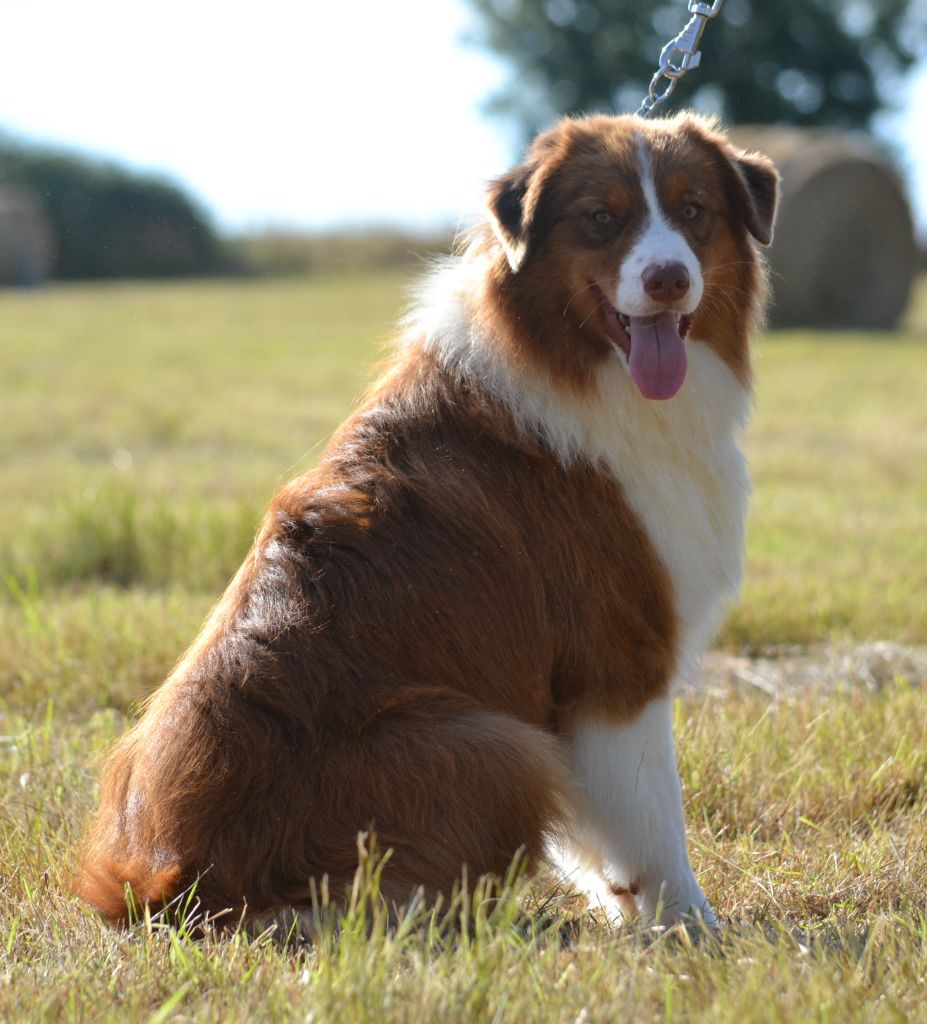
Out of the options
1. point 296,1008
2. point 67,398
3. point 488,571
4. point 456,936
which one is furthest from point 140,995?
point 67,398

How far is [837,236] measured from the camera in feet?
56.4

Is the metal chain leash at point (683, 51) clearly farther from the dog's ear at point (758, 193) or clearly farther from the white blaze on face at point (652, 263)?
the white blaze on face at point (652, 263)

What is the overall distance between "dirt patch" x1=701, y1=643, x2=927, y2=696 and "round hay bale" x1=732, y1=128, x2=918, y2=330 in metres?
11.8

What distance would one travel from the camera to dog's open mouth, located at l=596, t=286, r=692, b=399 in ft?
10.5

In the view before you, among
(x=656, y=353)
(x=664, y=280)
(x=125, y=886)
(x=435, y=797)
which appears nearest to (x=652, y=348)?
(x=656, y=353)

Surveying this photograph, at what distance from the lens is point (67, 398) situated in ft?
37.7

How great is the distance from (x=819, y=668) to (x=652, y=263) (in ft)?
8.03

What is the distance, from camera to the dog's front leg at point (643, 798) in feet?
10.3

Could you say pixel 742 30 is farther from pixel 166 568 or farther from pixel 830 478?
pixel 166 568

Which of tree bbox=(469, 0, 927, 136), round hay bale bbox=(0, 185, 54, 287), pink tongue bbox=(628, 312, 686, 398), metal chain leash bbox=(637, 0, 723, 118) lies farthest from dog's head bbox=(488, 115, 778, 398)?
tree bbox=(469, 0, 927, 136)

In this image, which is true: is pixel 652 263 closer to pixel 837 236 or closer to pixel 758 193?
pixel 758 193

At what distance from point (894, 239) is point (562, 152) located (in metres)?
15.7

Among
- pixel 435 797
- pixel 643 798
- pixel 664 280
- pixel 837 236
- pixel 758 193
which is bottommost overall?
pixel 643 798

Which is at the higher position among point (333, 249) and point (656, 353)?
point (656, 353)
